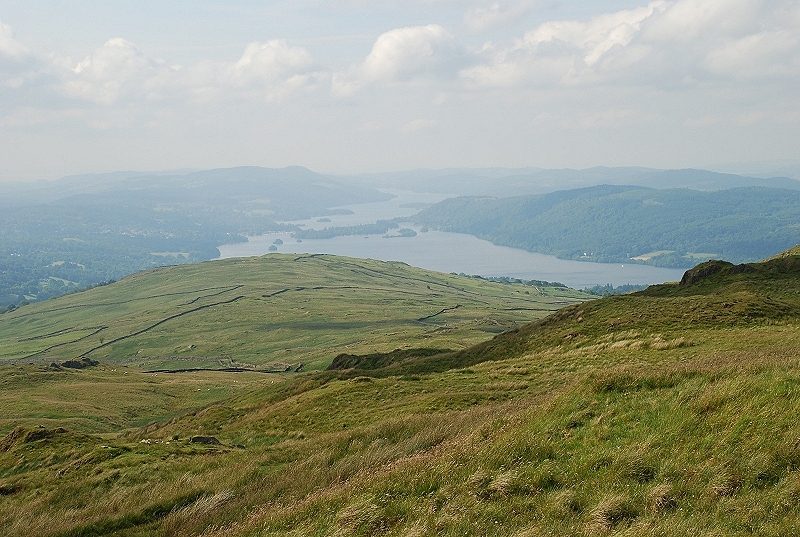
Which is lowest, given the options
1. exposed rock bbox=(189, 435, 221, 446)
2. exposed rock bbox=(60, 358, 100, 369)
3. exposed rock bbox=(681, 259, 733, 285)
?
exposed rock bbox=(60, 358, 100, 369)

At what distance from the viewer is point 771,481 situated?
1159 cm

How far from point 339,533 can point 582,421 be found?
737cm

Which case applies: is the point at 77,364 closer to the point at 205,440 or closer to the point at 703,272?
the point at 205,440

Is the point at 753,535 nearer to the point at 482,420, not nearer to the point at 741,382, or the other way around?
the point at 741,382

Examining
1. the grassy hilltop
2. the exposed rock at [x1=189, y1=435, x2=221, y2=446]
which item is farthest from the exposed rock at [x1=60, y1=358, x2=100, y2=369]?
the exposed rock at [x1=189, y1=435, x2=221, y2=446]

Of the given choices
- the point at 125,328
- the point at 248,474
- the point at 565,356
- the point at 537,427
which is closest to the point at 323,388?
the point at 565,356

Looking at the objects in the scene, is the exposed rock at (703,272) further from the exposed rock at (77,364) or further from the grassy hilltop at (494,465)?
the exposed rock at (77,364)

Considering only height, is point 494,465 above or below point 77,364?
above

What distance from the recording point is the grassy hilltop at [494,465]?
11867 mm

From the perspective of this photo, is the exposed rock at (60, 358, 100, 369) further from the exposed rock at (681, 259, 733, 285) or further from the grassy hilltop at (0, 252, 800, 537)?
the exposed rock at (681, 259, 733, 285)

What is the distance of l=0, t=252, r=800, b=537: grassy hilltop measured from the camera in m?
11.9

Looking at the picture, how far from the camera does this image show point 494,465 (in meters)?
14.7

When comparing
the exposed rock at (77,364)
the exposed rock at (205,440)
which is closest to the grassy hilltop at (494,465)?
the exposed rock at (205,440)

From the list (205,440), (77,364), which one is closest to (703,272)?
(205,440)
